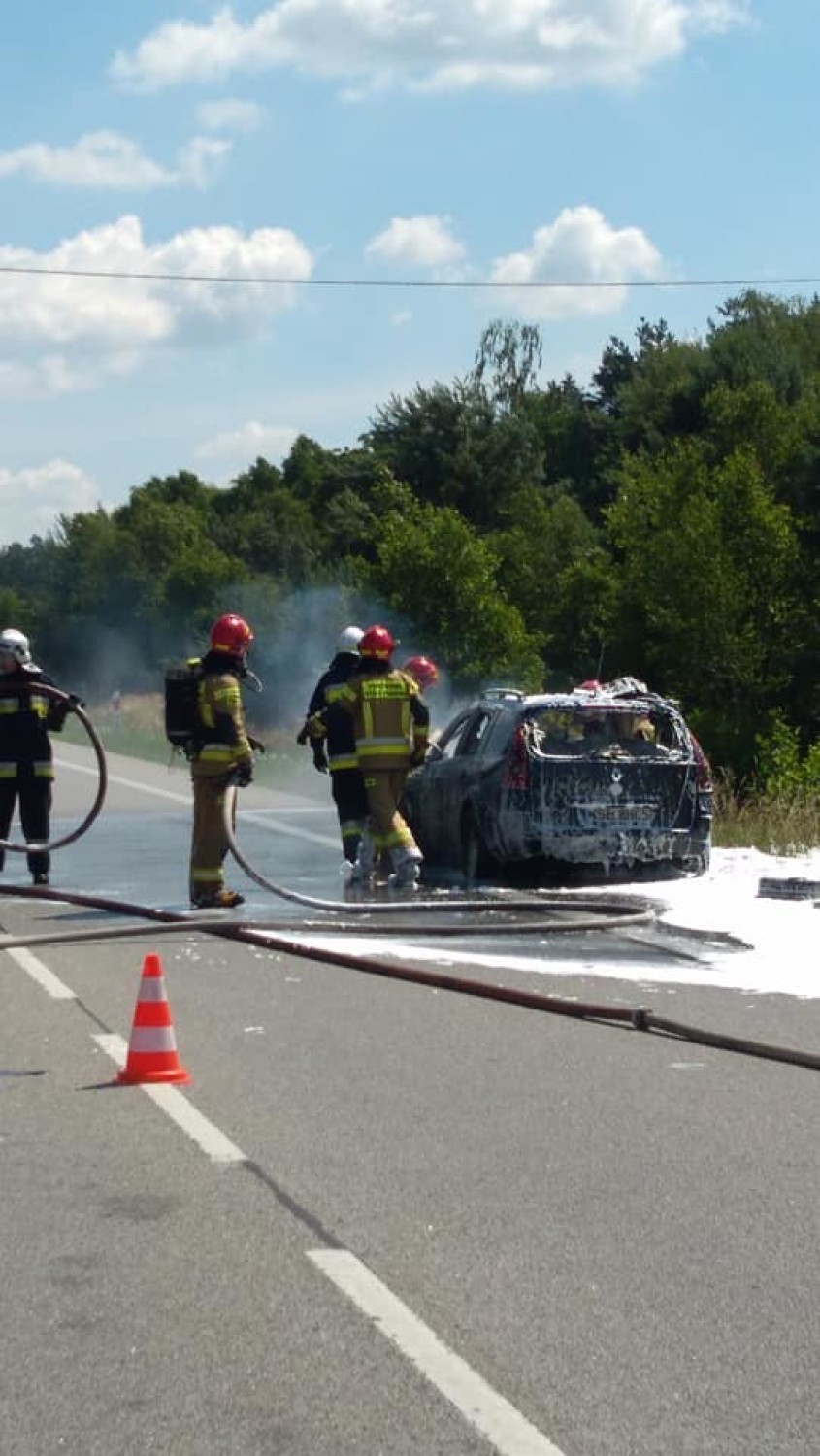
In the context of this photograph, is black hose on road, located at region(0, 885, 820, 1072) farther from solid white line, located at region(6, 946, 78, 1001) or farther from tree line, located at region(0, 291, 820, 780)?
tree line, located at region(0, 291, 820, 780)

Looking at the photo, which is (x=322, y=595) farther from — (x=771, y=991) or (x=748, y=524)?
(x=771, y=991)

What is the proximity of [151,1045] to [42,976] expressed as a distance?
11.3ft

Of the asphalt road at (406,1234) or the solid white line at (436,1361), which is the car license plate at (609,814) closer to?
the asphalt road at (406,1234)

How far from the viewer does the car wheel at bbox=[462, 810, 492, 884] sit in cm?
1712

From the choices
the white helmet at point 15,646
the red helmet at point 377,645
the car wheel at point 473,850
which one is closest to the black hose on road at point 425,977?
the white helmet at point 15,646

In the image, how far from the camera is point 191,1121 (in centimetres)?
821

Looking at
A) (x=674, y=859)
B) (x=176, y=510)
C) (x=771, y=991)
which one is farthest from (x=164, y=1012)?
(x=176, y=510)

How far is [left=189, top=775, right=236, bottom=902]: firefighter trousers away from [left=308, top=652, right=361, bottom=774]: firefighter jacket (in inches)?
61.4

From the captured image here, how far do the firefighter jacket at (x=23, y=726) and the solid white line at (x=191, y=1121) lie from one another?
7.91 metres

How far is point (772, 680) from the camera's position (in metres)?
A: 46.1

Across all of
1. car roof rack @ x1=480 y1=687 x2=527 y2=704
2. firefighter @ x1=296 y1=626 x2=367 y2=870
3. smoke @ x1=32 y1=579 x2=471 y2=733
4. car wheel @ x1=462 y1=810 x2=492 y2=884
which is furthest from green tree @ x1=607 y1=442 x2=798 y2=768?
firefighter @ x1=296 y1=626 x2=367 y2=870

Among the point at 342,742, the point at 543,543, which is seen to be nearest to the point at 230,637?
the point at 342,742

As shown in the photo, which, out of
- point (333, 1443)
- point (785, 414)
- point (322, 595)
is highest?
point (785, 414)

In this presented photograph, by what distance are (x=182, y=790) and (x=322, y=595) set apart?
1935 centimetres
